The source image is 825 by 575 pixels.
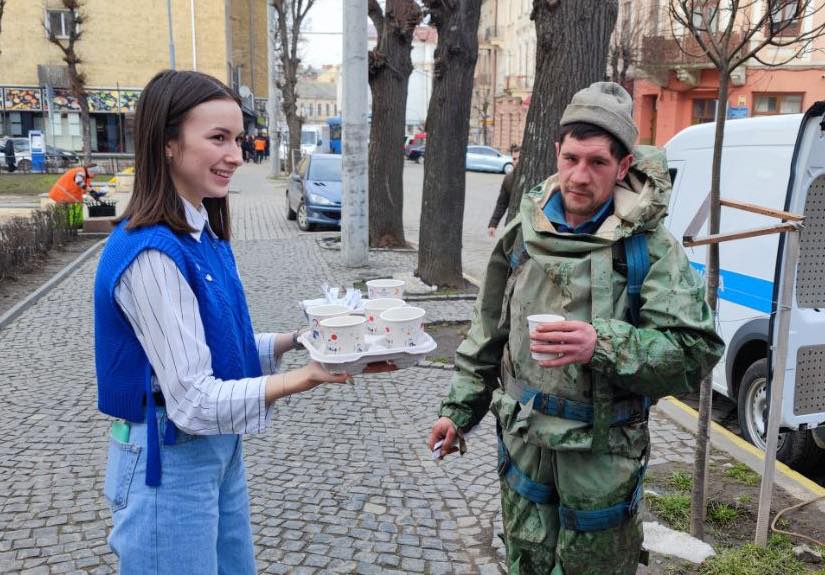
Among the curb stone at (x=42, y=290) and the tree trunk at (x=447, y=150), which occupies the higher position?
the tree trunk at (x=447, y=150)

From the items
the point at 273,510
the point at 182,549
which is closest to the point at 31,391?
the point at 273,510

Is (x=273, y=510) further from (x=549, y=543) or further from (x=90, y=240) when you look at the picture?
(x=90, y=240)

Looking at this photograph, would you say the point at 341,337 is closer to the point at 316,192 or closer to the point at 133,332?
the point at 133,332

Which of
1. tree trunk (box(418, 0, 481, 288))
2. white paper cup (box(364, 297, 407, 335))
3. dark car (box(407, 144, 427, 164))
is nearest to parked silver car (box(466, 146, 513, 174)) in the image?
dark car (box(407, 144, 427, 164))

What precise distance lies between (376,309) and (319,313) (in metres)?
0.18

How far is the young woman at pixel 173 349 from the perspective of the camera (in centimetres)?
188

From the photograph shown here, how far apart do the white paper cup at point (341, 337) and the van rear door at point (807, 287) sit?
6.98ft

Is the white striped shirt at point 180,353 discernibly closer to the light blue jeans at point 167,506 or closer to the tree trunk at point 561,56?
the light blue jeans at point 167,506

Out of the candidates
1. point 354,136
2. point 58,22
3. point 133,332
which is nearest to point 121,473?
point 133,332

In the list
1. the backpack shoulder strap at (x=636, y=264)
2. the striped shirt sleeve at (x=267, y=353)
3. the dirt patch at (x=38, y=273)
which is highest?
the backpack shoulder strap at (x=636, y=264)

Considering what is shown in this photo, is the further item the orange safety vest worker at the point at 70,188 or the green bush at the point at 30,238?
the orange safety vest worker at the point at 70,188

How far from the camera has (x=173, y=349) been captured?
1859 millimetres

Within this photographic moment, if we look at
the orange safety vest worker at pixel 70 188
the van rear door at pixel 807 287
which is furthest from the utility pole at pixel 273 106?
the van rear door at pixel 807 287

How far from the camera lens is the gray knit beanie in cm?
219
